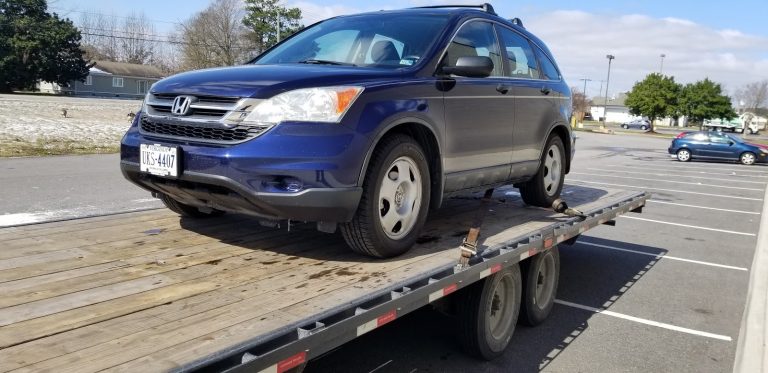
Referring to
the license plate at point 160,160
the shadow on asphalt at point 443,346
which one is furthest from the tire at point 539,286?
the license plate at point 160,160

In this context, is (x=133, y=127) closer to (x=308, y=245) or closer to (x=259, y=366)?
(x=308, y=245)

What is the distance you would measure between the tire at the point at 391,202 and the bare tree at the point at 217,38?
48140mm

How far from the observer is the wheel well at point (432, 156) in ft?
12.4

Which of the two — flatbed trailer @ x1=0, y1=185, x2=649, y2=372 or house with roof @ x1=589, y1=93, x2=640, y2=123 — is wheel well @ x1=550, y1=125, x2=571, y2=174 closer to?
flatbed trailer @ x1=0, y1=185, x2=649, y2=372

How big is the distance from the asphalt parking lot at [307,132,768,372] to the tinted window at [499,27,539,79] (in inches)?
85.1

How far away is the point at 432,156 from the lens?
155 inches

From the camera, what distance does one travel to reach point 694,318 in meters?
5.46

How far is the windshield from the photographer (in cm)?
402

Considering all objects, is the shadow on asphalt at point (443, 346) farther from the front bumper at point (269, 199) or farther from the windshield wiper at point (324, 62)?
the windshield wiper at point (324, 62)

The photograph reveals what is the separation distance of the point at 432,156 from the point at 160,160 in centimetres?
169

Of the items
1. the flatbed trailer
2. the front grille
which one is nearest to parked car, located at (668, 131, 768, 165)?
the flatbed trailer

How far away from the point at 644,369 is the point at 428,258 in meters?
1.92

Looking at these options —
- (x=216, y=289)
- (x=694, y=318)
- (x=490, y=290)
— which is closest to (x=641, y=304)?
(x=694, y=318)

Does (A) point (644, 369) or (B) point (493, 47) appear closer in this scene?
(A) point (644, 369)
